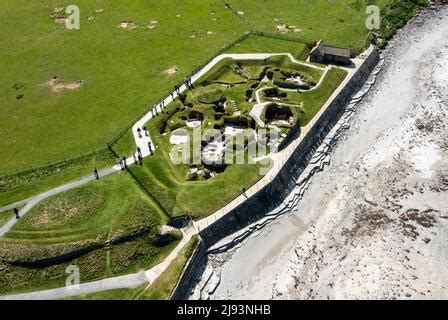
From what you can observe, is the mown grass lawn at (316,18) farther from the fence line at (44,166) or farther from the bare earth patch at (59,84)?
the fence line at (44,166)

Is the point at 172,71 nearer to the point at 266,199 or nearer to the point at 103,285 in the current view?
the point at 266,199

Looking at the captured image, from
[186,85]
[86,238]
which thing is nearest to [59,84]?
[186,85]

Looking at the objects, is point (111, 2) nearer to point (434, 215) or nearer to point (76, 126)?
point (76, 126)

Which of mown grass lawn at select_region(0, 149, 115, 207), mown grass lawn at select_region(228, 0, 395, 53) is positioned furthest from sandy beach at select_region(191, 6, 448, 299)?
mown grass lawn at select_region(0, 149, 115, 207)

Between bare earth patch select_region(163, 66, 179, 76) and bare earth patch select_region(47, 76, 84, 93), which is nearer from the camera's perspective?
bare earth patch select_region(47, 76, 84, 93)

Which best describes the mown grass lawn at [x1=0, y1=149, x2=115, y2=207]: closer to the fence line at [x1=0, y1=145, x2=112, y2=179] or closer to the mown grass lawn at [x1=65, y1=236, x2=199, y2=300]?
the fence line at [x1=0, y1=145, x2=112, y2=179]
